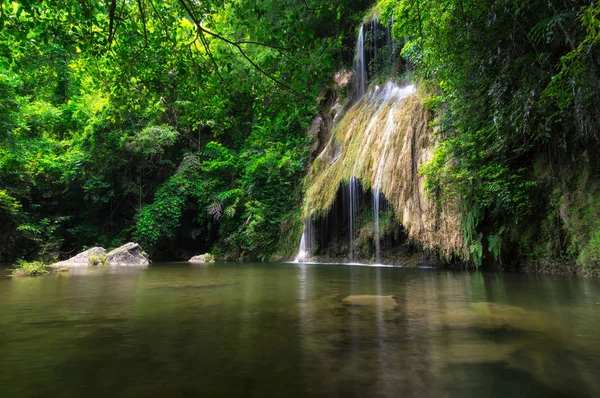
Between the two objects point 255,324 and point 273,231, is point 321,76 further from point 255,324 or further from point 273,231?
point 273,231

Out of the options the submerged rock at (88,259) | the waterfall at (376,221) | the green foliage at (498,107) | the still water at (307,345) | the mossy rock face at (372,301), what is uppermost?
the green foliage at (498,107)

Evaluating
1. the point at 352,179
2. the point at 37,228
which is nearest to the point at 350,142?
the point at 352,179

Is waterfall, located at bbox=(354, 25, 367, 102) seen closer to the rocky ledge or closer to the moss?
the moss

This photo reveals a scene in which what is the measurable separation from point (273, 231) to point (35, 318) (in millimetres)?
13403

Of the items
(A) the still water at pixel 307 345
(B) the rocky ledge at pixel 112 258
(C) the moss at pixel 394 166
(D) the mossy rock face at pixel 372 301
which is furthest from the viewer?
(B) the rocky ledge at pixel 112 258

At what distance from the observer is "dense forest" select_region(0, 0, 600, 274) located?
5.10 meters

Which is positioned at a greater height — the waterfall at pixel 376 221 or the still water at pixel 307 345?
the waterfall at pixel 376 221

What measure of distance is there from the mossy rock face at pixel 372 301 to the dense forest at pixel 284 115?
2.64 metres

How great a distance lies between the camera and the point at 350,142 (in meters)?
14.2

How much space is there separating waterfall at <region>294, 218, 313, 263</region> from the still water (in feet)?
31.6

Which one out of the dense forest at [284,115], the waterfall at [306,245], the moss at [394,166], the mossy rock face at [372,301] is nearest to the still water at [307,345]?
the mossy rock face at [372,301]

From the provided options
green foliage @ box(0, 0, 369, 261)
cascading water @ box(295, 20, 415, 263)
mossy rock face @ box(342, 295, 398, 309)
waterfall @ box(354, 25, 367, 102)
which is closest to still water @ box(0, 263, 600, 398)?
mossy rock face @ box(342, 295, 398, 309)

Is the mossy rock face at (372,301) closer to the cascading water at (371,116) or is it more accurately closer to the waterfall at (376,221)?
the cascading water at (371,116)

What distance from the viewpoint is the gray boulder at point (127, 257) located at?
15.3 metres
